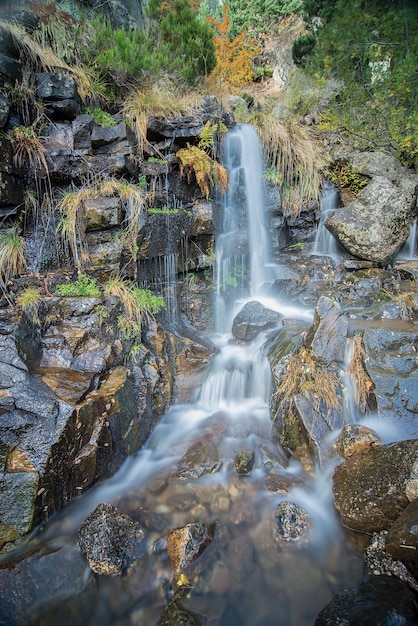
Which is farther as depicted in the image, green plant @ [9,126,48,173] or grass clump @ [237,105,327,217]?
grass clump @ [237,105,327,217]

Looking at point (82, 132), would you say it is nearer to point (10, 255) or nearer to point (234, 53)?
point (10, 255)

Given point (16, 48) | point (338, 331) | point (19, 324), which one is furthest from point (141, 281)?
point (16, 48)

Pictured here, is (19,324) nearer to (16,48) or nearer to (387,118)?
(16,48)

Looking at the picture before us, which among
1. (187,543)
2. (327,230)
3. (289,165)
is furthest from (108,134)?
(187,543)

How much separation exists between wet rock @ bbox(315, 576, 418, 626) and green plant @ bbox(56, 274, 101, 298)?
3.94m

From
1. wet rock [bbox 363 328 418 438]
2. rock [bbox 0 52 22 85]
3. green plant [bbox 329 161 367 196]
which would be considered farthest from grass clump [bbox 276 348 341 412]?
rock [bbox 0 52 22 85]

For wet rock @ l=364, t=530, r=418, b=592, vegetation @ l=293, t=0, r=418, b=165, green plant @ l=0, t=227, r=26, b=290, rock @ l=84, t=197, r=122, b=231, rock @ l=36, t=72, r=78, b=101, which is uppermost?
vegetation @ l=293, t=0, r=418, b=165

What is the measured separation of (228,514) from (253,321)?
302 centimetres

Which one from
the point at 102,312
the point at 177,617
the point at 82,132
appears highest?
the point at 82,132

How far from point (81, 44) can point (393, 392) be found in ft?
25.5

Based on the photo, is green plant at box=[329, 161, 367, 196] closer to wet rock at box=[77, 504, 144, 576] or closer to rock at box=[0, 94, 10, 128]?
rock at box=[0, 94, 10, 128]

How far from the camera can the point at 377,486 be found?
2984 millimetres

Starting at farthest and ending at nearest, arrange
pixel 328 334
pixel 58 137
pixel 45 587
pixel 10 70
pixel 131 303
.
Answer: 1. pixel 58 137
2. pixel 10 70
3. pixel 131 303
4. pixel 328 334
5. pixel 45 587

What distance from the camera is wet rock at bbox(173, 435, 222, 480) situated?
381cm
